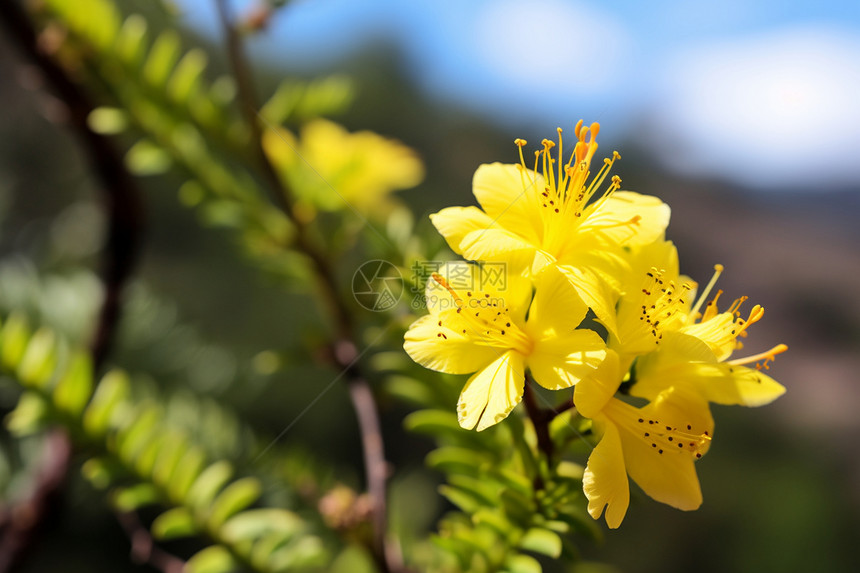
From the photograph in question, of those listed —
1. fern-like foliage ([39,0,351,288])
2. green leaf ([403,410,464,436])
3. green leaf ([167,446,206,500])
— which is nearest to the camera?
green leaf ([403,410,464,436])

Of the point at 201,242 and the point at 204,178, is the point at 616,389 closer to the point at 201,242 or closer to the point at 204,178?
the point at 204,178

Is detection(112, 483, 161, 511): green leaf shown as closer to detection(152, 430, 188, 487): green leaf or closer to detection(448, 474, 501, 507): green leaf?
detection(152, 430, 188, 487): green leaf

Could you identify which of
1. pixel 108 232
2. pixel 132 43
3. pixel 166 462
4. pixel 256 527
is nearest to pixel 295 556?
pixel 256 527

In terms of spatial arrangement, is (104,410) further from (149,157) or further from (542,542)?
(542,542)

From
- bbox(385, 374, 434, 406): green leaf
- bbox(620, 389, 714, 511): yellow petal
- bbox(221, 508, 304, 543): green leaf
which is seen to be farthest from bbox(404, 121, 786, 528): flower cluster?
bbox(221, 508, 304, 543): green leaf

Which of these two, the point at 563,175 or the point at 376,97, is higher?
the point at 563,175

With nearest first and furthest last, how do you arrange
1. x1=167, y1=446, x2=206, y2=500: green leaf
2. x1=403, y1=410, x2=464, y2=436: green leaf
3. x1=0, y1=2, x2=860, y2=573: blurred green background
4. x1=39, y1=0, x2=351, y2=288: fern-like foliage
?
1. x1=403, y1=410, x2=464, y2=436: green leaf
2. x1=167, y1=446, x2=206, y2=500: green leaf
3. x1=39, y1=0, x2=351, y2=288: fern-like foliage
4. x1=0, y1=2, x2=860, y2=573: blurred green background

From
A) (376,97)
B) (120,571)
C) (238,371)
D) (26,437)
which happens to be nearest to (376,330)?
(238,371)
